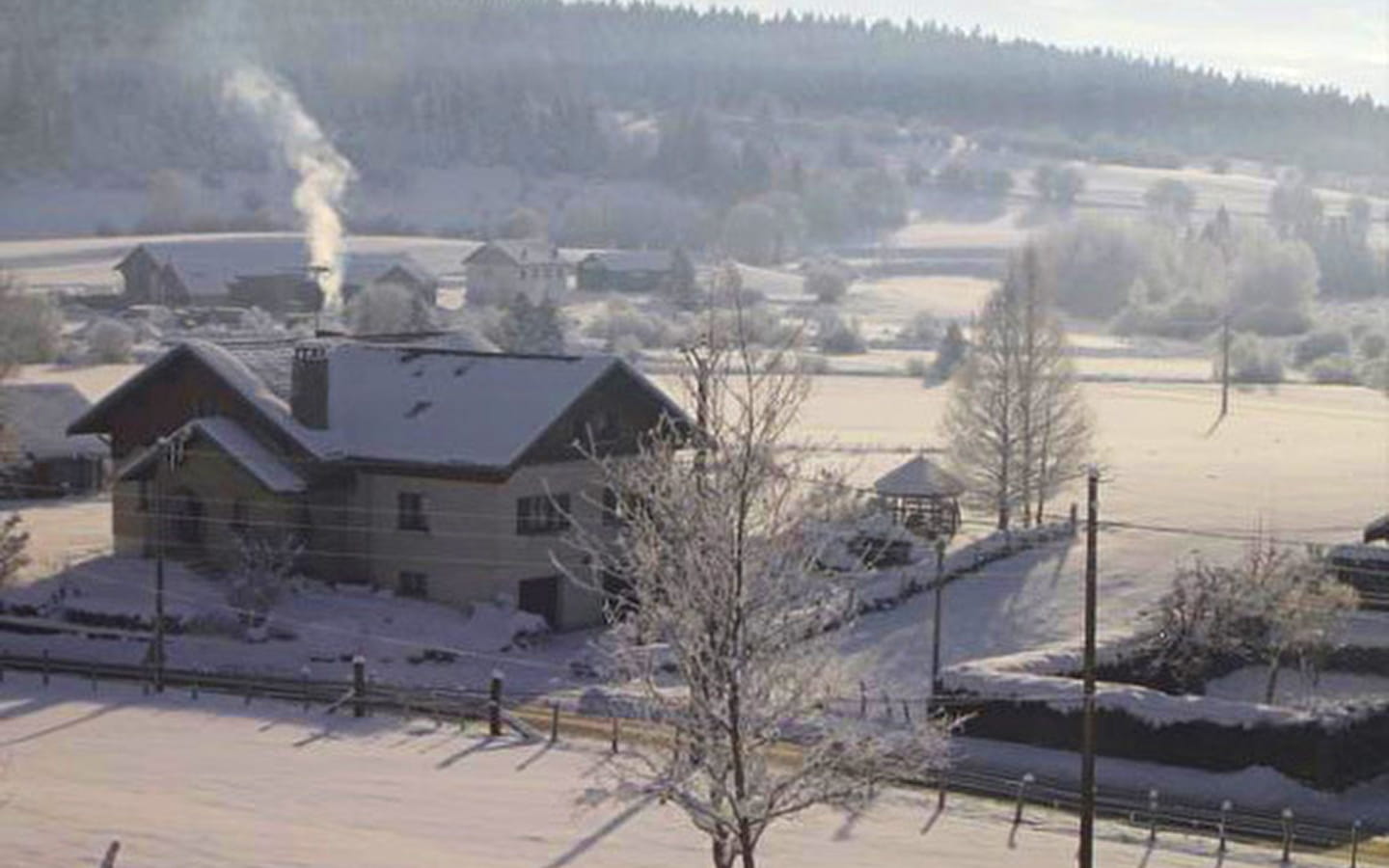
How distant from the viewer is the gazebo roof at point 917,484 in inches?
1807

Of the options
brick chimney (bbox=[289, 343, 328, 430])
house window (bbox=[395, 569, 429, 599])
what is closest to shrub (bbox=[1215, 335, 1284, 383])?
brick chimney (bbox=[289, 343, 328, 430])

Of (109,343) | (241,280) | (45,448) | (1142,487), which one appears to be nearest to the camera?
(45,448)

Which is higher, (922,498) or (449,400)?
(449,400)

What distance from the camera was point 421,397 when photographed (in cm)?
3906

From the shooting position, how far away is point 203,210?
162500 mm

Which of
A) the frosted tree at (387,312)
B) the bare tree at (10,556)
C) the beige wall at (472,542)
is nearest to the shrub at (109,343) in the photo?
the frosted tree at (387,312)

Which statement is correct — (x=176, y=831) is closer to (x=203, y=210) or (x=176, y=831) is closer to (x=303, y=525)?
(x=303, y=525)

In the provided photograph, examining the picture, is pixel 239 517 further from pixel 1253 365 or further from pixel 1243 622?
pixel 1253 365

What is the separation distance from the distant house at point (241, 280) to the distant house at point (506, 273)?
2117 mm

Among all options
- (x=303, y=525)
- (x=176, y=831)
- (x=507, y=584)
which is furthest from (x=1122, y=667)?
(x=176, y=831)

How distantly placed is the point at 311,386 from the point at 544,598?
5.39m

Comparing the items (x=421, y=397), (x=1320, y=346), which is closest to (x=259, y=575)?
(x=421, y=397)

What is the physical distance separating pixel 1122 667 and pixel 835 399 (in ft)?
141

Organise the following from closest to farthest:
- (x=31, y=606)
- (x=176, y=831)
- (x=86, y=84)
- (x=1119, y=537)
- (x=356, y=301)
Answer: (x=176, y=831)
(x=31, y=606)
(x=1119, y=537)
(x=356, y=301)
(x=86, y=84)
